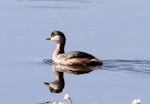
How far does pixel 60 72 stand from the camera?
16.6 m

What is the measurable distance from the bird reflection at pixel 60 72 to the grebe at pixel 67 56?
0.14 metres

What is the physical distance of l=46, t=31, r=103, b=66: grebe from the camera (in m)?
16.9

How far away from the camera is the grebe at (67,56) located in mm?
16875

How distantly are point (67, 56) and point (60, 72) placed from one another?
40.8 inches

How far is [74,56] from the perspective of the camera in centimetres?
1720

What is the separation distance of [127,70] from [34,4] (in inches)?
278

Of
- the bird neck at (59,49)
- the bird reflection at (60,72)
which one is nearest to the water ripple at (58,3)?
the bird neck at (59,49)

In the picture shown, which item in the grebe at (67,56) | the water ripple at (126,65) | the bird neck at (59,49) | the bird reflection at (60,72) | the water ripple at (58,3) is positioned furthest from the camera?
the water ripple at (58,3)

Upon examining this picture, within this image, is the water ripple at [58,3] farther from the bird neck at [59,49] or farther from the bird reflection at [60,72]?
the bird reflection at [60,72]

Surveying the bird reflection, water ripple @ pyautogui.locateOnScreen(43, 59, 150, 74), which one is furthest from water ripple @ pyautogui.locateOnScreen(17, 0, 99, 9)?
water ripple @ pyautogui.locateOnScreen(43, 59, 150, 74)

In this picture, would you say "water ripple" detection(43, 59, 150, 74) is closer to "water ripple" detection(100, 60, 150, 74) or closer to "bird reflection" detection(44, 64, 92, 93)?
"water ripple" detection(100, 60, 150, 74)

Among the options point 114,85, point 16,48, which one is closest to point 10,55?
point 16,48

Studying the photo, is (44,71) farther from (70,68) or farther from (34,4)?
(34,4)

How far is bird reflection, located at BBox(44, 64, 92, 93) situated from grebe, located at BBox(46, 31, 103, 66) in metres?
0.14
